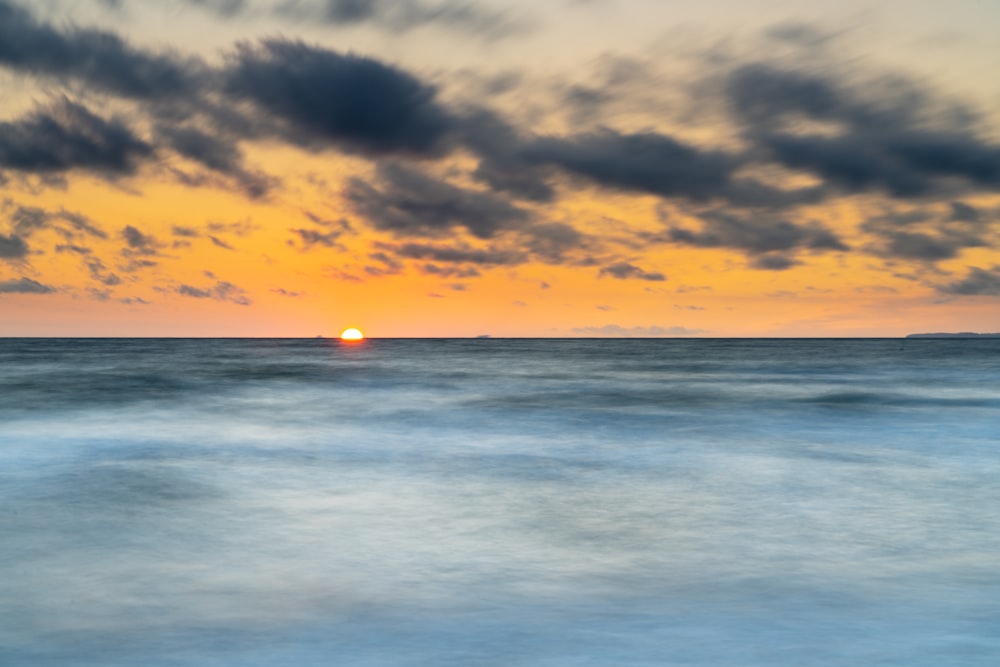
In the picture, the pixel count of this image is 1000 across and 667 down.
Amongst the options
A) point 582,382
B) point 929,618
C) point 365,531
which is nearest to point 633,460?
point 365,531

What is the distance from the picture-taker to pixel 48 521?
7688 millimetres

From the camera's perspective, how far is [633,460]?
39.0ft

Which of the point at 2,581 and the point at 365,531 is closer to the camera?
the point at 2,581

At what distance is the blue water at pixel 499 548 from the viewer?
4.44 metres

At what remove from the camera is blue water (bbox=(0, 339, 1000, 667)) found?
14.6 ft

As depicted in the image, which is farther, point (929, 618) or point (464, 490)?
point (464, 490)

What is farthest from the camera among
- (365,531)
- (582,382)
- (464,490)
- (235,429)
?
(582,382)

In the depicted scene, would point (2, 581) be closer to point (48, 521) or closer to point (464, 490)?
point (48, 521)

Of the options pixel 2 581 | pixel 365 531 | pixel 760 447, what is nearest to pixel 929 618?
pixel 365 531

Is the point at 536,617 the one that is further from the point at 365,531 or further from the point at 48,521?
the point at 48,521

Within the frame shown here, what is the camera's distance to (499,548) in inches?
258

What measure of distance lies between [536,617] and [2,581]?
365 centimetres

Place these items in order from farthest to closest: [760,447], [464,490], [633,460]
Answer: [760,447]
[633,460]
[464,490]

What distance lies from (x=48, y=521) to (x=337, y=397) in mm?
17486
